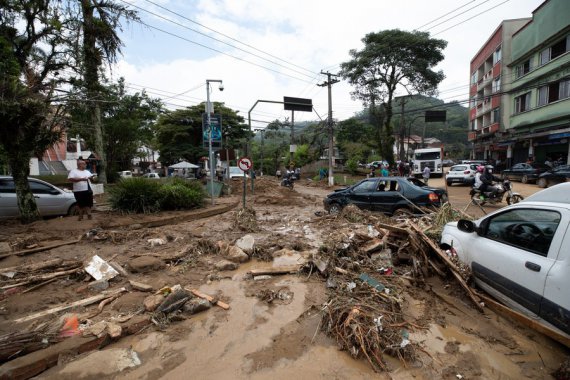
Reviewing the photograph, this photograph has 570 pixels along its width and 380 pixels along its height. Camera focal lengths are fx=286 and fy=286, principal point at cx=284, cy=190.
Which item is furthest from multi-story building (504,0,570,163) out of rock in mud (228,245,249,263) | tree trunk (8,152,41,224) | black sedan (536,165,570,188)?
tree trunk (8,152,41,224)

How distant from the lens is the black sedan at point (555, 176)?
14.9m

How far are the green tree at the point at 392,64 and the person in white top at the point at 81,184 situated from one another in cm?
2661

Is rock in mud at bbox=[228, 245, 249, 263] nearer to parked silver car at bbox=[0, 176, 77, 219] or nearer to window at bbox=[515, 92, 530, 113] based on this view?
parked silver car at bbox=[0, 176, 77, 219]

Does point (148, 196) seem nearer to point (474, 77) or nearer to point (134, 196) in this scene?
point (134, 196)

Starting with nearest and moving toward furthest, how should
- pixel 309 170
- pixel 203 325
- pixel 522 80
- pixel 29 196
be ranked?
1. pixel 203 325
2. pixel 29 196
3. pixel 522 80
4. pixel 309 170

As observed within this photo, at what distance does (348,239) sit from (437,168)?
2515 cm

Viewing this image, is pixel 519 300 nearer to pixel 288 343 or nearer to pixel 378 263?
pixel 378 263

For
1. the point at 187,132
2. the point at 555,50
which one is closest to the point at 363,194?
the point at 555,50

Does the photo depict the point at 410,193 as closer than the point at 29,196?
No

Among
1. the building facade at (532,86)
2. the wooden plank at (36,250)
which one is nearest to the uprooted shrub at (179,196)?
the wooden plank at (36,250)

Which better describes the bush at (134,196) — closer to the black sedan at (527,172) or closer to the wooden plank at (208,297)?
the wooden plank at (208,297)

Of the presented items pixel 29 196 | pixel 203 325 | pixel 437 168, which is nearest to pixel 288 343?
pixel 203 325

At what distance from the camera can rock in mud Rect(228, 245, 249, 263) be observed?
18.9 ft

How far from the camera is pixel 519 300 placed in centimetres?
310
